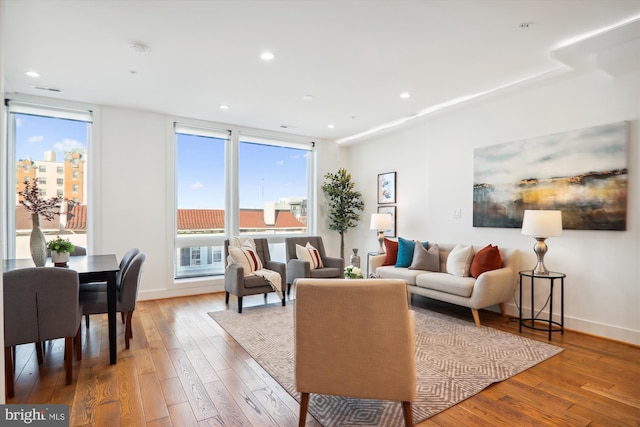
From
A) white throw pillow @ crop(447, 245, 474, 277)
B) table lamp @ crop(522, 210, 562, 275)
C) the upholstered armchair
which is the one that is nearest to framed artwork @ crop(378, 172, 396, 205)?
the upholstered armchair

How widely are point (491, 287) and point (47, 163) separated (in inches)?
223

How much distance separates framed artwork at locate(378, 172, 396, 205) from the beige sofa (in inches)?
65.2

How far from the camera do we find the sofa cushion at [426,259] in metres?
4.53

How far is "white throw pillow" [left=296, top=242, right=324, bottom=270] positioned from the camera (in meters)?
5.17

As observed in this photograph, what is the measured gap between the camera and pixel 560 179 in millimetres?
3691

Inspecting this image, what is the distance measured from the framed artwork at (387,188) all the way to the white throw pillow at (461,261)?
180 centimetres

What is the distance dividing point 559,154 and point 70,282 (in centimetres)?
Result: 470

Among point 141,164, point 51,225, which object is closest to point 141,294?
point 51,225

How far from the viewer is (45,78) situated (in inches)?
149

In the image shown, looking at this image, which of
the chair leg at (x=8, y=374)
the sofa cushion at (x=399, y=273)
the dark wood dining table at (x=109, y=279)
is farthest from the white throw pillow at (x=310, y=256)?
the chair leg at (x=8, y=374)

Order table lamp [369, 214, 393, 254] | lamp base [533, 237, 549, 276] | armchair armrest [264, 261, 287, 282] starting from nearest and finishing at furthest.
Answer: lamp base [533, 237, 549, 276] → armchair armrest [264, 261, 287, 282] → table lamp [369, 214, 393, 254]

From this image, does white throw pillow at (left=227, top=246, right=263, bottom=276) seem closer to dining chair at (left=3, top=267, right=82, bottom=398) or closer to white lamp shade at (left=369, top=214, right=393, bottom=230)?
white lamp shade at (left=369, top=214, right=393, bottom=230)

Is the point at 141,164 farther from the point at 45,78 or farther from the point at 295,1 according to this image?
the point at 295,1

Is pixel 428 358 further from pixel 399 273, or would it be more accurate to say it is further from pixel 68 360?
pixel 68 360
